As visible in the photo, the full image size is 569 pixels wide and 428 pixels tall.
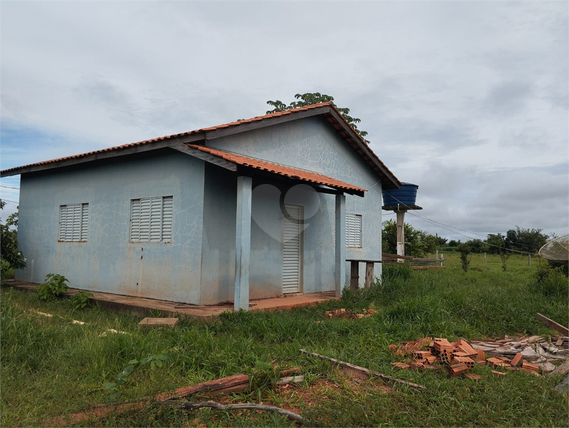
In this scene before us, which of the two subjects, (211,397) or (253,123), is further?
(253,123)

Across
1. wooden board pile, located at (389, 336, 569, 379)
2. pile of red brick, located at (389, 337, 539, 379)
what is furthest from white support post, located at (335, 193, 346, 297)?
pile of red brick, located at (389, 337, 539, 379)

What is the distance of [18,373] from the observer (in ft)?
16.1

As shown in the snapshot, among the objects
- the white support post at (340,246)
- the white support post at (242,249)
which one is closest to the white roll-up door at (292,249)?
the white support post at (340,246)

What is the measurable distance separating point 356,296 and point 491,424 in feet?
20.5

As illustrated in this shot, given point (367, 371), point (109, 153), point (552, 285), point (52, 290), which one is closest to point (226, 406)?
point (367, 371)

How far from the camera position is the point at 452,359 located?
17.5ft

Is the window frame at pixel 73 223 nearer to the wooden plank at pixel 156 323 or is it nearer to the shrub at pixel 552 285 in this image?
the wooden plank at pixel 156 323

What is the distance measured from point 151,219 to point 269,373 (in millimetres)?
6082

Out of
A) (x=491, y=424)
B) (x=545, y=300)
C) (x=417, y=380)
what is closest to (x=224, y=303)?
(x=417, y=380)

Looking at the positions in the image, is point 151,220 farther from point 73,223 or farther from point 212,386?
point 212,386

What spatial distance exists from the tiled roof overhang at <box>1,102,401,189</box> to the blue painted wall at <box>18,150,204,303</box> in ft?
1.41

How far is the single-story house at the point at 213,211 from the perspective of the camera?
341 inches

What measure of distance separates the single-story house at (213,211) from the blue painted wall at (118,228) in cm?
3

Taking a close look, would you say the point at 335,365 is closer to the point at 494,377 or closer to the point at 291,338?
the point at 291,338
